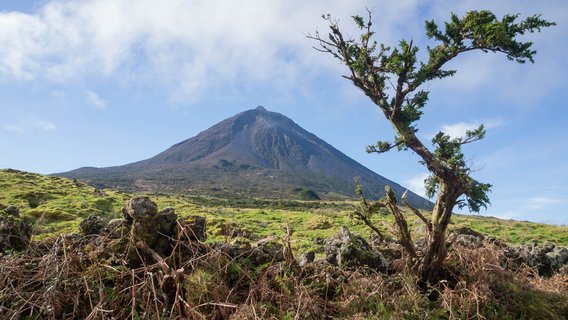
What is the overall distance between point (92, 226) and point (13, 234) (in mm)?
1044

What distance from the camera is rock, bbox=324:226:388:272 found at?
21.1 ft

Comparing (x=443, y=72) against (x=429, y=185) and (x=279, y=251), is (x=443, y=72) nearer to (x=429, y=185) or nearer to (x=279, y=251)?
(x=429, y=185)

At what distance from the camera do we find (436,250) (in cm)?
637

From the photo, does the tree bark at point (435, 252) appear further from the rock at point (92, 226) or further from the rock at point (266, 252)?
the rock at point (92, 226)

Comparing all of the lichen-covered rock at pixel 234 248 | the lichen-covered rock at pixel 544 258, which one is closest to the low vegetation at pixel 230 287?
the lichen-covered rock at pixel 234 248

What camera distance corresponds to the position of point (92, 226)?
20.6 feet

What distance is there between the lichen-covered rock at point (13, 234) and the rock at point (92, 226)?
2.37 feet

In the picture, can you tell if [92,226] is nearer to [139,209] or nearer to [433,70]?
[139,209]

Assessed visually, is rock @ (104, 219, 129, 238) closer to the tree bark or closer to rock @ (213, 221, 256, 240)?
rock @ (213, 221, 256, 240)

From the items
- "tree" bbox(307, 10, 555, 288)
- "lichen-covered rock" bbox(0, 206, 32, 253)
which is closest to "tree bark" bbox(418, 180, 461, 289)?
"tree" bbox(307, 10, 555, 288)

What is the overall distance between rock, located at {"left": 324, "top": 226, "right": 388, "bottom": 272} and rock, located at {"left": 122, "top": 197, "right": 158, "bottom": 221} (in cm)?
304

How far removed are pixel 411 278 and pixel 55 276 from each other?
4.72 metres

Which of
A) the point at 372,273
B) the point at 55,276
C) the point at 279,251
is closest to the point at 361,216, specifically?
the point at 372,273

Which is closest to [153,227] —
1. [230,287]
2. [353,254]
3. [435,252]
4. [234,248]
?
[234,248]
